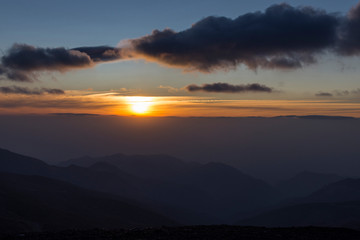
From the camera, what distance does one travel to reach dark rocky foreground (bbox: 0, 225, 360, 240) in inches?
1131

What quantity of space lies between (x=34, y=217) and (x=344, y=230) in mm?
128206

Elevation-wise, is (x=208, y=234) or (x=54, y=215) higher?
(x=208, y=234)

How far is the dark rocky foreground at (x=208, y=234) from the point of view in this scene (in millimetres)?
28719

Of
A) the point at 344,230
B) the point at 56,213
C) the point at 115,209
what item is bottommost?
the point at 115,209

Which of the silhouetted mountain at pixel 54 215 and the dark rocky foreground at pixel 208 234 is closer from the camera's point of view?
the dark rocky foreground at pixel 208 234

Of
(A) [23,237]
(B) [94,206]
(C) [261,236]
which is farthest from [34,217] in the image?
(C) [261,236]

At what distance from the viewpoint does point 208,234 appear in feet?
96.9

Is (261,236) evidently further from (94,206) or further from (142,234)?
(94,206)

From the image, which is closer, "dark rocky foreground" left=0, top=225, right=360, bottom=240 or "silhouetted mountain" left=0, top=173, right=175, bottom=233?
"dark rocky foreground" left=0, top=225, right=360, bottom=240

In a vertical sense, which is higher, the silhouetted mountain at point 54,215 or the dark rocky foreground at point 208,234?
the dark rocky foreground at point 208,234

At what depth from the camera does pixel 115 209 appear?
7835 inches

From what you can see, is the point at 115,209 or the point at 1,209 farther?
the point at 115,209

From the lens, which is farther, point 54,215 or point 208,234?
point 54,215

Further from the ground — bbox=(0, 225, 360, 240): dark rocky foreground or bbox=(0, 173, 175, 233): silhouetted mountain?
bbox=(0, 225, 360, 240): dark rocky foreground
